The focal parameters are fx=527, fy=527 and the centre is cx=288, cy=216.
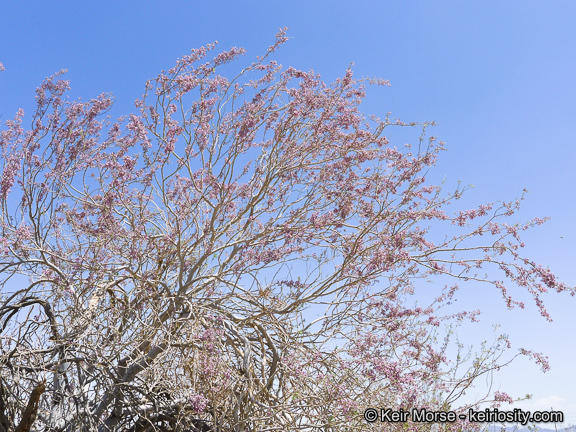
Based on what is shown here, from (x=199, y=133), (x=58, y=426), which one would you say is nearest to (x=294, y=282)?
(x=199, y=133)

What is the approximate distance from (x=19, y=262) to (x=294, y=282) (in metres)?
3.41

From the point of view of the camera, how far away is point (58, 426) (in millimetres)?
6148

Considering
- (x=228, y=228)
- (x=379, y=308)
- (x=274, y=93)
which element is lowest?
(x=379, y=308)

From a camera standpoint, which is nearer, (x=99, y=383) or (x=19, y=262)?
(x=99, y=383)

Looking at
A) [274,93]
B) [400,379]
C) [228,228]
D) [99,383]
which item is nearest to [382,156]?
[274,93]

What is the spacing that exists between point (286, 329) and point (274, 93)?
2.64m

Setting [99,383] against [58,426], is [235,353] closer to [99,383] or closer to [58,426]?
[99,383]

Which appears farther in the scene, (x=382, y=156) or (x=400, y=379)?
(x=382, y=156)

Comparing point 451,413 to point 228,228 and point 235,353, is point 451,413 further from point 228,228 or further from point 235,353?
point 228,228

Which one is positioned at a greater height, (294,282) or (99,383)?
(294,282)

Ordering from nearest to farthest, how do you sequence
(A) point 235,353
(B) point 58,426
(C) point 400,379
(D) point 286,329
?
1. (C) point 400,379
2. (A) point 235,353
3. (D) point 286,329
4. (B) point 58,426

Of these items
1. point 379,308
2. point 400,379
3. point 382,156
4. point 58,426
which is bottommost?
point 58,426

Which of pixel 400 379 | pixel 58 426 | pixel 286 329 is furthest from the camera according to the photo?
pixel 58 426

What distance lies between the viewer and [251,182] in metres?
6.16
